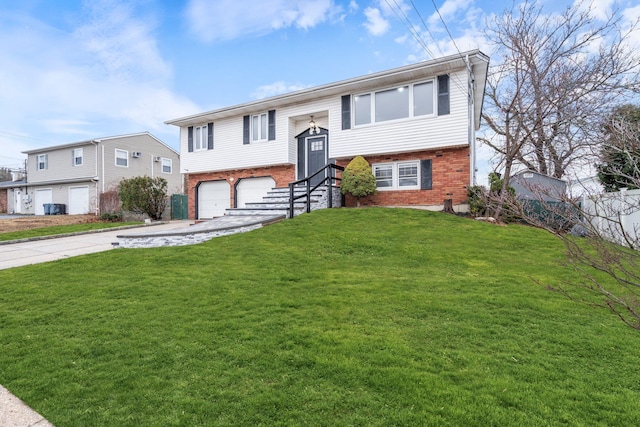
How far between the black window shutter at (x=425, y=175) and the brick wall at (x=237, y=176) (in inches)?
207

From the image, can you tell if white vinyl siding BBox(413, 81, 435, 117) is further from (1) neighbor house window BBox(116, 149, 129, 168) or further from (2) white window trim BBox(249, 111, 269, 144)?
(1) neighbor house window BBox(116, 149, 129, 168)

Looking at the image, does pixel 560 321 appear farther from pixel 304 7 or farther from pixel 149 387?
pixel 304 7

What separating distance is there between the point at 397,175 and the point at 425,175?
1016mm

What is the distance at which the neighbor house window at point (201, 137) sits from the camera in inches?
639

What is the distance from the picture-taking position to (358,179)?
11.9 m

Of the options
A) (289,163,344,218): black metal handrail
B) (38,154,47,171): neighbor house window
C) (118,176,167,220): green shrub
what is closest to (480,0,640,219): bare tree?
(289,163,344,218): black metal handrail

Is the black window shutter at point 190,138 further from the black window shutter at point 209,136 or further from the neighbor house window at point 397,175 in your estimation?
the neighbor house window at point 397,175

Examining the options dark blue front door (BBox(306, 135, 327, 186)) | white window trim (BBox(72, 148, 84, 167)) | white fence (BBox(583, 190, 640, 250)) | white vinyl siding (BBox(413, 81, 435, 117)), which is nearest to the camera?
white fence (BBox(583, 190, 640, 250))

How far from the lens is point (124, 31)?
1320 cm

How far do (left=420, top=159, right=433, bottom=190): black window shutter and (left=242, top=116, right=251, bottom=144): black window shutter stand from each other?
24.9 ft

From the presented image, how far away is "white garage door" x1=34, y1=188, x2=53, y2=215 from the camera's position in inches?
1013

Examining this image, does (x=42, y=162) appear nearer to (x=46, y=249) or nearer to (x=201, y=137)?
(x=201, y=137)

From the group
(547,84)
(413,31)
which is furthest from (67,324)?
(547,84)

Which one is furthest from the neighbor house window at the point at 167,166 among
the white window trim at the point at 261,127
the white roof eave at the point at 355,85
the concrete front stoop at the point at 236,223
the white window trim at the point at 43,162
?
the concrete front stoop at the point at 236,223
